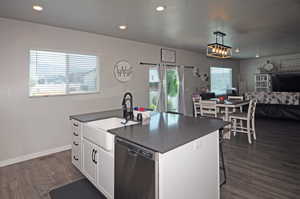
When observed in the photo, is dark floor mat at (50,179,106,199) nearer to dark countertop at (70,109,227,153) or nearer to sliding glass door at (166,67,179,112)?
dark countertop at (70,109,227,153)

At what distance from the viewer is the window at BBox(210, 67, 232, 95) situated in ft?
26.2

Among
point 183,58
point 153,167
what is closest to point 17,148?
point 153,167

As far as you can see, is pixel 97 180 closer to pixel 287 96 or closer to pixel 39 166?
pixel 39 166

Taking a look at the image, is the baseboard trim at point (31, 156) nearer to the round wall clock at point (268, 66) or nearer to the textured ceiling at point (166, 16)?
the textured ceiling at point (166, 16)

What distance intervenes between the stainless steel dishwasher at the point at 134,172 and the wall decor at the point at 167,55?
4483 mm

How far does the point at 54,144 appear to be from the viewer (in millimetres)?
3521

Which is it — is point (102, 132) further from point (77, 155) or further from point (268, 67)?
point (268, 67)

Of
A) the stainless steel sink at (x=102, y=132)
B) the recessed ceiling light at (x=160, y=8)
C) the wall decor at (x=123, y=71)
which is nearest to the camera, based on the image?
the stainless steel sink at (x=102, y=132)

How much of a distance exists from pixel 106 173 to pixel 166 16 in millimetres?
2690

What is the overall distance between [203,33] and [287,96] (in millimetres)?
3775

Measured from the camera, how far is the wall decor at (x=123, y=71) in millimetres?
4473

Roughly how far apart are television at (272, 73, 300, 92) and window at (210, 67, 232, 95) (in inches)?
79.2

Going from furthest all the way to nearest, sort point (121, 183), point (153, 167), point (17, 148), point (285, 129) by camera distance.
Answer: point (285, 129) → point (17, 148) → point (121, 183) → point (153, 167)

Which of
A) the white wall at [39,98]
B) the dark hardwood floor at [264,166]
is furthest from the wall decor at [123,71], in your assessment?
the dark hardwood floor at [264,166]
